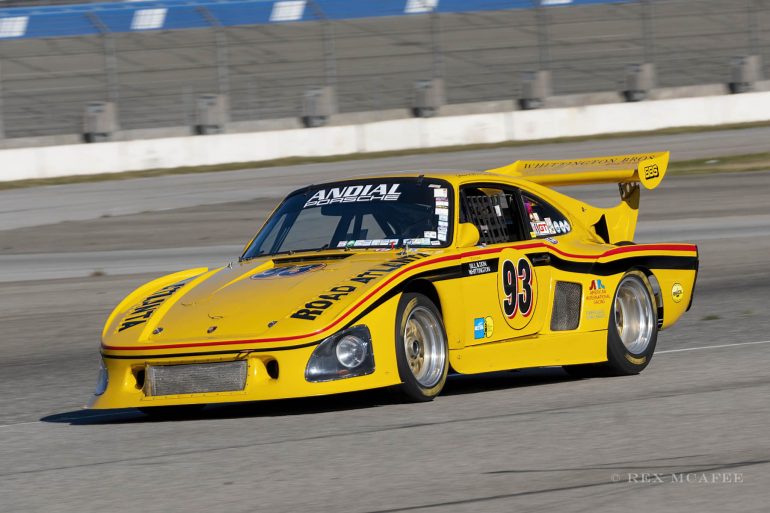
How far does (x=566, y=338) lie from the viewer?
325 inches

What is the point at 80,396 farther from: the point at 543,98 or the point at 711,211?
the point at 543,98

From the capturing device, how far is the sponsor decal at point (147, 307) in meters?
7.50

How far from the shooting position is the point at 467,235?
313 inches

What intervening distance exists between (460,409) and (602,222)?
104 inches

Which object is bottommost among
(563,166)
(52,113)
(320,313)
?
(320,313)

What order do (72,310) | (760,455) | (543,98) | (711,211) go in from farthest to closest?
1. (543,98)
2. (711,211)
3. (72,310)
4. (760,455)

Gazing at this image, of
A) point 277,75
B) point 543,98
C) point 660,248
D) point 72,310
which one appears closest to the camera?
point 660,248

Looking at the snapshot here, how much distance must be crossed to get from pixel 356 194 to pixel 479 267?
96 cm

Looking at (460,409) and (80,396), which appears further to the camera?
(80,396)

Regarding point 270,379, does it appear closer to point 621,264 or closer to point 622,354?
point 622,354

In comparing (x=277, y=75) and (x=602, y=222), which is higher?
(x=277, y=75)

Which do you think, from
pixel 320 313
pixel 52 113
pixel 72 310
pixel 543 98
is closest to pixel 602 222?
pixel 320 313

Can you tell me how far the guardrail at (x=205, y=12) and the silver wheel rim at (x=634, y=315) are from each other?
73.9 feet

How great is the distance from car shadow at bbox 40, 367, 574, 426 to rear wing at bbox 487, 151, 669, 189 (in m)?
1.60
